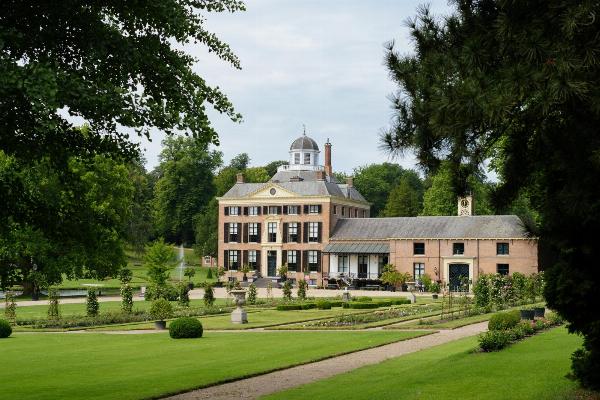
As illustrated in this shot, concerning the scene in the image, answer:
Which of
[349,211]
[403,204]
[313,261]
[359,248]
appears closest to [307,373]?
[359,248]

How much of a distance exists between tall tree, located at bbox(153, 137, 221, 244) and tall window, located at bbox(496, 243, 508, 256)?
4145 centimetres

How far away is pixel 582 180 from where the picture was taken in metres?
9.48

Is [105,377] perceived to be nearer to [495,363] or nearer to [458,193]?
[495,363]

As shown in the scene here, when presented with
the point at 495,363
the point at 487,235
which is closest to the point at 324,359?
the point at 495,363

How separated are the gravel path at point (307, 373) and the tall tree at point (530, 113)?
5.82 metres

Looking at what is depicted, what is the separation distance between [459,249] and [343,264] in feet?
35.5

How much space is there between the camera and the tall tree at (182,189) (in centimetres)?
8994

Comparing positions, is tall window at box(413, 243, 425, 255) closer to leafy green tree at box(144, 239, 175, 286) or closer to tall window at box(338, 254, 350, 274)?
tall window at box(338, 254, 350, 274)

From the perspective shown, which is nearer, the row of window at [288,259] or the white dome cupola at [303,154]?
the row of window at [288,259]

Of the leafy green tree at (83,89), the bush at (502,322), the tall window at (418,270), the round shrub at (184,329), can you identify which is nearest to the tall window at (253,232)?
the tall window at (418,270)

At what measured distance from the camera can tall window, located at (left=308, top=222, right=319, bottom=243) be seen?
67812mm

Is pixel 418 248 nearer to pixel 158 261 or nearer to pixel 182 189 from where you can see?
pixel 158 261

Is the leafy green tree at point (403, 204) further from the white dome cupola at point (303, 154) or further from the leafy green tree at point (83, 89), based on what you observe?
the leafy green tree at point (83, 89)

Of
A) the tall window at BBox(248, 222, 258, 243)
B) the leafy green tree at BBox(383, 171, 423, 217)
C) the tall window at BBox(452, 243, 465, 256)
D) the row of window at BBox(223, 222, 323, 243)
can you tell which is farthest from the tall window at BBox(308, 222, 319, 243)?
the leafy green tree at BBox(383, 171, 423, 217)
